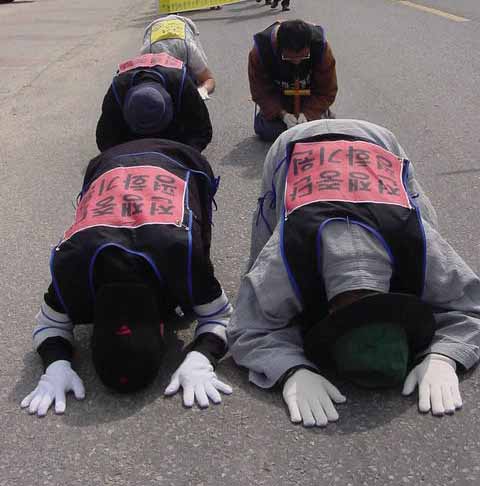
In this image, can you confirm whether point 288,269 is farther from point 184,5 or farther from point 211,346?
point 184,5

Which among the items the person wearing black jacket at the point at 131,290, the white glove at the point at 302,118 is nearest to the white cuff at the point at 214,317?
the person wearing black jacket at the point at 131,290

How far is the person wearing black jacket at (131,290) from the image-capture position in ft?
8.31

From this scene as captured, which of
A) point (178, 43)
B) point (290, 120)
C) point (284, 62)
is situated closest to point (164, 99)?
point (284, 62)

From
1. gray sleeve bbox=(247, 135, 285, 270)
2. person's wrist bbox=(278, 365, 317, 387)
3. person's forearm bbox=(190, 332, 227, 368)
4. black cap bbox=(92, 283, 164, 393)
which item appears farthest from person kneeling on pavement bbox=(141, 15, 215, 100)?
person's wrist bbox=(278, 365, 317, 387)

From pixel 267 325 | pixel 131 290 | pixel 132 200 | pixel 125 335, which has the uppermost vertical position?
pixel 132 200

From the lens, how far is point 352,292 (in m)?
2.43

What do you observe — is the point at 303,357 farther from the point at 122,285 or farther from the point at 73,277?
the point at 73,277

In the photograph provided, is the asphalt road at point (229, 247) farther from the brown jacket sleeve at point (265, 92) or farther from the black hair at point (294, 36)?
the black hair at point (294, 36)

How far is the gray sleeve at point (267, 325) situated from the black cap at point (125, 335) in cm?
35

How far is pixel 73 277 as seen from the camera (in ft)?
8.69

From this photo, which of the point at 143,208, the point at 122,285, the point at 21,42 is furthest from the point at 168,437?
the point at 21,42

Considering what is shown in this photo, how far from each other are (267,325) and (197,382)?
0.34 metres

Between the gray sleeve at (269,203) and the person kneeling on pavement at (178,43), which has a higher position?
the gray sleeve at (269,203)

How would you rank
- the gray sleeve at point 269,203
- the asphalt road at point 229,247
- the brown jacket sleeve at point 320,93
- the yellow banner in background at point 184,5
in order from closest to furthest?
the asphalt road at point 229,247 < the gray sleeve at point 269,203 < the brown jacket sleeve at point 320,93 < the yellow banner in background at point 184,5
